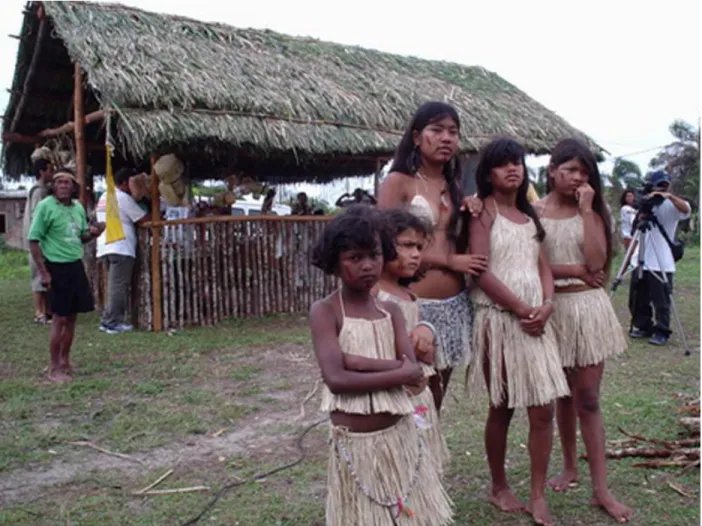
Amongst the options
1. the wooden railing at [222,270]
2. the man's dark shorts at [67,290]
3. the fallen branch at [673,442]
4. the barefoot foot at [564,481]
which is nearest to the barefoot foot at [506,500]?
the barefoot foot at [564,481]

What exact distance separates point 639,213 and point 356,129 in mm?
3515

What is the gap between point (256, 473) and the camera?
3.47 m

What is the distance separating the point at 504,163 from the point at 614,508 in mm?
1496

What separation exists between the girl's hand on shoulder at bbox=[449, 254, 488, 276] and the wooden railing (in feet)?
16.7

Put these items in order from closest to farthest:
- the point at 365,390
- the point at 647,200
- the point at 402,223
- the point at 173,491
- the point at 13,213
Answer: the point at 365,390 → the point at 402,223 → the point at 173,491 → the point at 647,200 → the point at 13,213

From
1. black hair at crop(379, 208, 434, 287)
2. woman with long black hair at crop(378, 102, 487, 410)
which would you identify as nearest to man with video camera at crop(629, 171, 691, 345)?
woman with long black hair at crop(378, 102, 487, 410)

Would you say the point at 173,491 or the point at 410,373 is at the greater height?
the point at 410,373

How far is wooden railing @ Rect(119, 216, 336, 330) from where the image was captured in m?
7.64

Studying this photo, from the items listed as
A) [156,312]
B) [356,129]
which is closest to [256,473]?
[156,312]

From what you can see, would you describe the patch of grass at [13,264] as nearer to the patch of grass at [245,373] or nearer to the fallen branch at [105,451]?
the patch of grass at [245,373]

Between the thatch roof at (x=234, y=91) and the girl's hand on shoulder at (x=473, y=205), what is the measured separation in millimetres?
4755

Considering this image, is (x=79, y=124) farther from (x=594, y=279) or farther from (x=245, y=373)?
(x=594, y=279)

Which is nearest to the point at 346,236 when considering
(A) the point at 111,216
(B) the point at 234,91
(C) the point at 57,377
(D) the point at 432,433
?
(D) the point at 432,433

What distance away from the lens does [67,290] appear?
5.32 m
